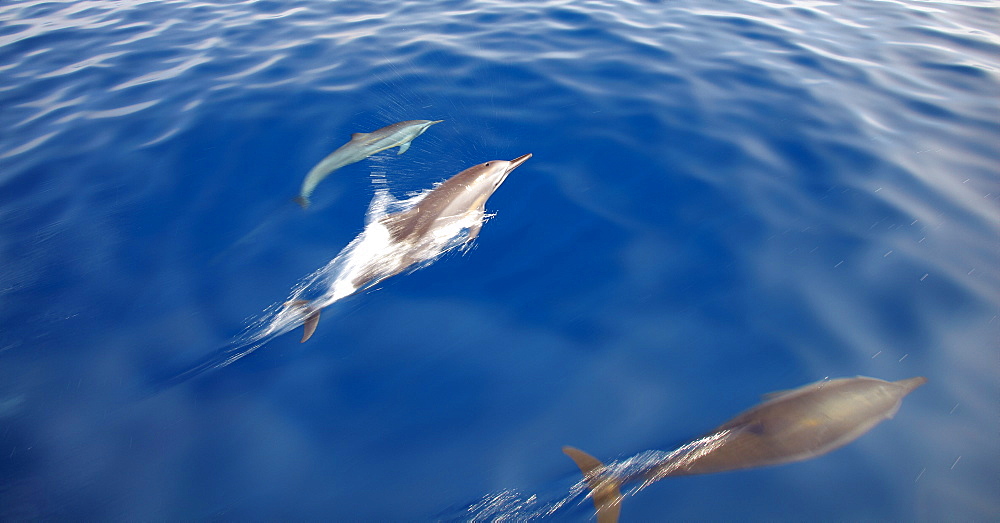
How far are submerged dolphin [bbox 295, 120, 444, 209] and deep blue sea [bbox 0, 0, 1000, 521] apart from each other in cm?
15

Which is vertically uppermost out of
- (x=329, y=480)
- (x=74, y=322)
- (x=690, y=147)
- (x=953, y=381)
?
(x=690, y=147)

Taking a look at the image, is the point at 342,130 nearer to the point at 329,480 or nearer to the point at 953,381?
the point at 329,480

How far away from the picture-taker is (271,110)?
294 inches

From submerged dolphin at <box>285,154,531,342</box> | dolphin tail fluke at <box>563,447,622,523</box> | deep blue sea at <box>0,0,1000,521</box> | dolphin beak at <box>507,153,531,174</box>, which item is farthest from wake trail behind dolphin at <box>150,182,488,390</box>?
dolphin tail fluke at <box>563,447,622,523</box>

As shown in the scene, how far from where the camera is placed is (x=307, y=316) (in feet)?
14.6

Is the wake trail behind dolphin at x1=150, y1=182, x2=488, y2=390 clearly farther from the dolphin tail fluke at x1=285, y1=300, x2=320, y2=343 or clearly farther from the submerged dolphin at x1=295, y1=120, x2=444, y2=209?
the submerged dolphin at x1=295, y1=120, x2=444, y2=209

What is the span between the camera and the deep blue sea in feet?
11.3

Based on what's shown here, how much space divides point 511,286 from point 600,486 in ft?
6.50

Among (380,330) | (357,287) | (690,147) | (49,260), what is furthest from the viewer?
(690,147)

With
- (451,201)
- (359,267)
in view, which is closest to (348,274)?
(359,267)

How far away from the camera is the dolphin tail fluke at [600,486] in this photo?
10.4ft

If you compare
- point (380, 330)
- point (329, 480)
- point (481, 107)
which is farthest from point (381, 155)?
point (329, 480)

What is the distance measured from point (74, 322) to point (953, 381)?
7406mm

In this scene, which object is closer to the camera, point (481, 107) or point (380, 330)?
point (380, 330)
